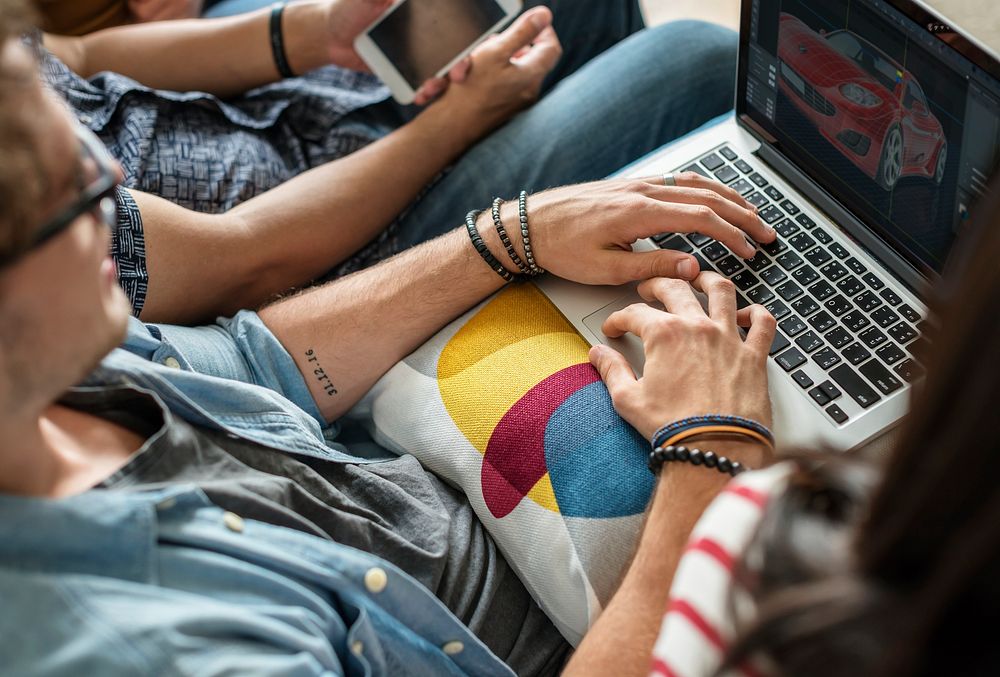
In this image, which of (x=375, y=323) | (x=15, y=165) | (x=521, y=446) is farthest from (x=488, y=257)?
(x=15, y=165)

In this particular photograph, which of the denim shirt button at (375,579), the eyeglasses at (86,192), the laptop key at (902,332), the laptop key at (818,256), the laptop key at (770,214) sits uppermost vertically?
the eyeglasses at (86,192)

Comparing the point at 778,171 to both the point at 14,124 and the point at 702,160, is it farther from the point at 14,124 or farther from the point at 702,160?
the point at 14,124

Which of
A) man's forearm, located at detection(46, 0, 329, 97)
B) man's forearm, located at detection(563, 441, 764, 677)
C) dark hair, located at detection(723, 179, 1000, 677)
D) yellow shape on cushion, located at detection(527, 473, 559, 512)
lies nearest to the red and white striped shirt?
dark hair, located at detection(723, 179, 1000, 677)

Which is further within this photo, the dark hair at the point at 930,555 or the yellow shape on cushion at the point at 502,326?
the yellow shape on cushion at the point at 502,326

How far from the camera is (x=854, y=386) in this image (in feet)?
2.95

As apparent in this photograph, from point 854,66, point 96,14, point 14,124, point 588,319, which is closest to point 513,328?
point 588,319

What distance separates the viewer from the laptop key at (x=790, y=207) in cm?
105

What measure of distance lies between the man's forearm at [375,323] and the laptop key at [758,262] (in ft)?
0.95

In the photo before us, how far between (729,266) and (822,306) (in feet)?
0.38

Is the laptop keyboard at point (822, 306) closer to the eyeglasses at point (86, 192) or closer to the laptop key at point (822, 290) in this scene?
the laptop key at point (822, 290)

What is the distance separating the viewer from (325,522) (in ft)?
2.92

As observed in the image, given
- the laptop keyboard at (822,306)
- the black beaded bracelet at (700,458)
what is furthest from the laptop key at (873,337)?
the black beaded bracelet at (700,458)

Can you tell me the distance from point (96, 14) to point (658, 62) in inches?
39.3

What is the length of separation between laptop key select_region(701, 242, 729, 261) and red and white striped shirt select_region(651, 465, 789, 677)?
47 centimetres
